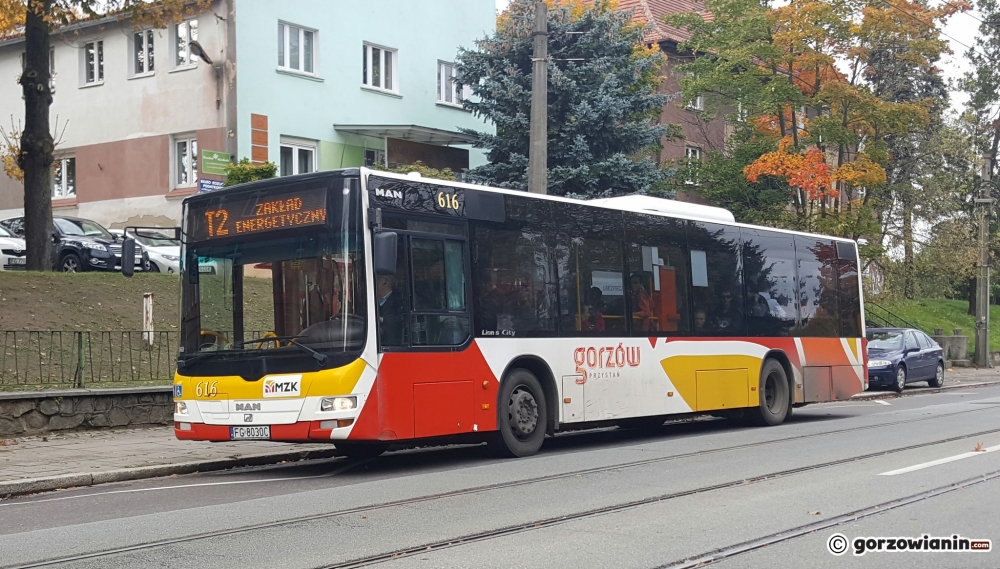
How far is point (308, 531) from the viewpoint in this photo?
7.70 m

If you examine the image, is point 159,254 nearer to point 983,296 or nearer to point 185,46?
point 185,46

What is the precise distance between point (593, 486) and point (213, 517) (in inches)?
132

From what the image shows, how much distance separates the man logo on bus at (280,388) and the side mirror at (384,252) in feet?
4.65

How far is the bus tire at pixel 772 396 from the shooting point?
56.4 ft

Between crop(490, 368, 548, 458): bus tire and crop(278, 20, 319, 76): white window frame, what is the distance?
2059cm

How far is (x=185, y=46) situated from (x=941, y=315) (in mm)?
34460

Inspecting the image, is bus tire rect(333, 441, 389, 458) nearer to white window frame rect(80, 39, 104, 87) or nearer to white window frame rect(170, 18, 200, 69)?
white window frame rect(170, 18, 200, 69)

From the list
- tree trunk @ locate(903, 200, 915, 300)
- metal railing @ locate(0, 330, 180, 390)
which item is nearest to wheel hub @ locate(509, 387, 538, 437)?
metal railing @ locate(0, 330, 180, 390)

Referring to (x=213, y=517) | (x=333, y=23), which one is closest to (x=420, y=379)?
(x=213, y=517)

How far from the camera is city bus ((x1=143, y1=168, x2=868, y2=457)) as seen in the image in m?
11.0

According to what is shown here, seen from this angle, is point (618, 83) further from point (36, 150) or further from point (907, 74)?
point (36, 150)

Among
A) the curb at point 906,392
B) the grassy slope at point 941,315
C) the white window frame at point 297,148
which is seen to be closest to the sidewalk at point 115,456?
the curb at point 906,392

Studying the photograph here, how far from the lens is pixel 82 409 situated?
1515 centimetres

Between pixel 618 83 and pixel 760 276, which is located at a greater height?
pixel 618 83
